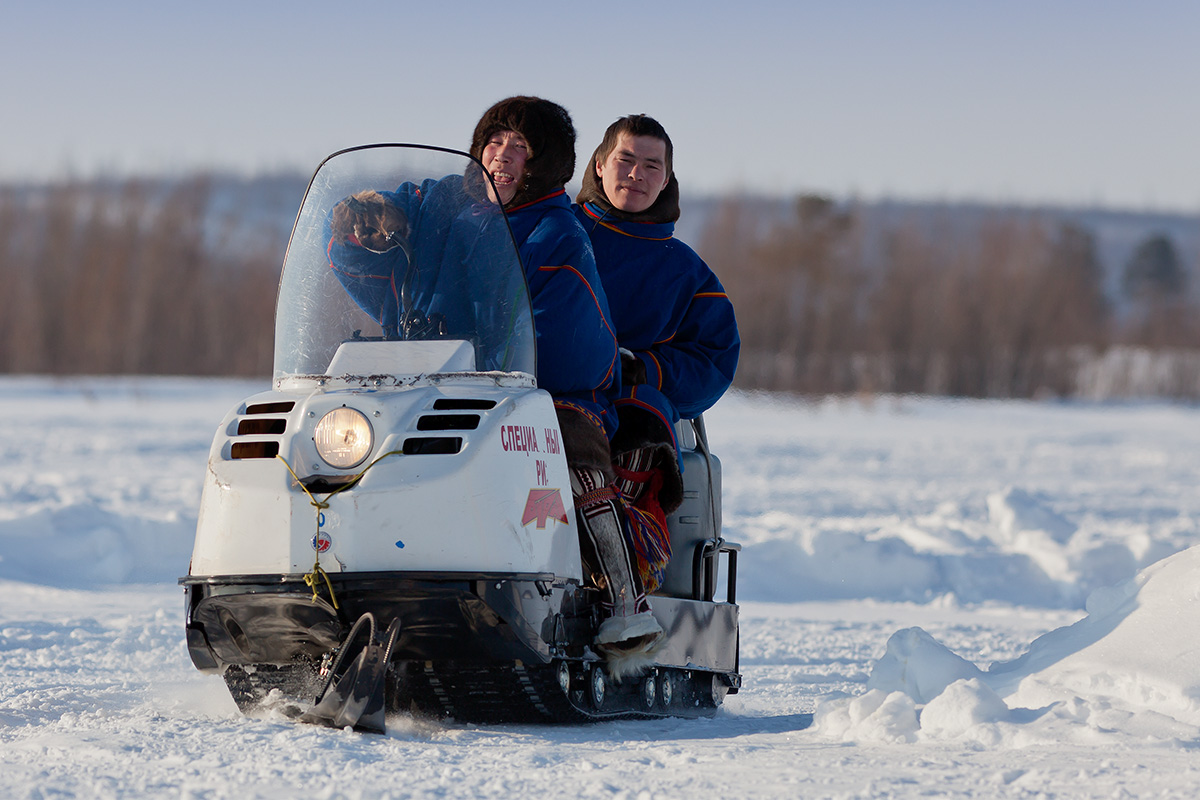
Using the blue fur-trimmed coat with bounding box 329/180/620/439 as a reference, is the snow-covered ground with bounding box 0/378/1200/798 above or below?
below

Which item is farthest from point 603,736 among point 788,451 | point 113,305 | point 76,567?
point 113,305

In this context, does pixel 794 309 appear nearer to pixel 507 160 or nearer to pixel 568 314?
pixel 507 160

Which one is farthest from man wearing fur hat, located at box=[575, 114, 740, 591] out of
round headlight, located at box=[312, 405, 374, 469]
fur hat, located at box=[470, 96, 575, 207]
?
round headlight, located at box=[312, 405, 374, 469]

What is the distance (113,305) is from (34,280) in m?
2.72

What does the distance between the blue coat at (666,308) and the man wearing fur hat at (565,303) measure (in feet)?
1.59

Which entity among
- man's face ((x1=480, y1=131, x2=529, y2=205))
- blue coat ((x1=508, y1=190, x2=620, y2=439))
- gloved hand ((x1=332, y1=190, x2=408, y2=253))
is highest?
man's face ((x1=480, y1=131, x2=529, y2=205))

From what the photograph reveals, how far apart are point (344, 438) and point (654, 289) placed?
1461mm

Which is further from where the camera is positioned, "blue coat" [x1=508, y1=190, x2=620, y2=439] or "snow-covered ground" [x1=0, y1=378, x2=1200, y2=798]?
"blue coat" [x1=508, y1=190, x2=620, y2=439]

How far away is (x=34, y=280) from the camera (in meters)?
41.4

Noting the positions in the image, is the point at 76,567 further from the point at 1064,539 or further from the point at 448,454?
the point at 1064,539

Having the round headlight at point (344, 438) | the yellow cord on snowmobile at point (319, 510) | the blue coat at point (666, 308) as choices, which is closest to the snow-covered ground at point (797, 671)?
the yellow cord on snowmobile at point (319, 510)

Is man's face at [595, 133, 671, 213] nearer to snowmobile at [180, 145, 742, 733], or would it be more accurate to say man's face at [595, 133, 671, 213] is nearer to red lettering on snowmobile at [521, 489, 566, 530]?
snowmobile at [180, 145, 742, 733]

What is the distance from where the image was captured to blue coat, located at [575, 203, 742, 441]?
4.50 m

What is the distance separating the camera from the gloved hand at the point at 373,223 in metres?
3.62
